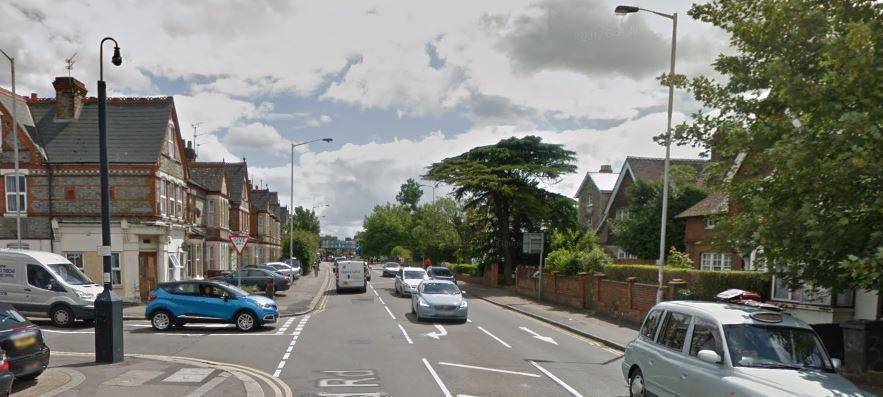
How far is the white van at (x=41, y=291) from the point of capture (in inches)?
709

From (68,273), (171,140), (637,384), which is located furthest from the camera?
(171,140)

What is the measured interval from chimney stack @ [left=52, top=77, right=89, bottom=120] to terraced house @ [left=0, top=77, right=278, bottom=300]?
41 millimetres

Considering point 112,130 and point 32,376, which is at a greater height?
point 112,130

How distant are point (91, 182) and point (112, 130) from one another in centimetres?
288

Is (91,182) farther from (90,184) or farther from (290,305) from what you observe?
(290,305)

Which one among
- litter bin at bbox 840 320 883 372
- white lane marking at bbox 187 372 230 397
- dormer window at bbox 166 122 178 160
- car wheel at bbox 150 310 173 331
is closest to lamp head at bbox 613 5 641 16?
litter bin at bbox 840 320 883 372

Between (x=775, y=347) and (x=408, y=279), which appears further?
(x=408, y=279)

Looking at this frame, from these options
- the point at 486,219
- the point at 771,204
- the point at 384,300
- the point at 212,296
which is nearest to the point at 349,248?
the point at 486,219

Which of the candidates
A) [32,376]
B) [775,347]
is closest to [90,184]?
[32,376]

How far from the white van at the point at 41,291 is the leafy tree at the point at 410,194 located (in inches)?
4470

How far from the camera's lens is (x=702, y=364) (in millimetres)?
7188

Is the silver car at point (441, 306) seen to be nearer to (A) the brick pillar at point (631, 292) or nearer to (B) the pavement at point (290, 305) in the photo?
(B) the pavement at point (290, 305)

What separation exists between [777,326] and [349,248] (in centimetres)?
16847

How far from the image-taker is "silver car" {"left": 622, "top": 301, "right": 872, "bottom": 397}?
253 inches
